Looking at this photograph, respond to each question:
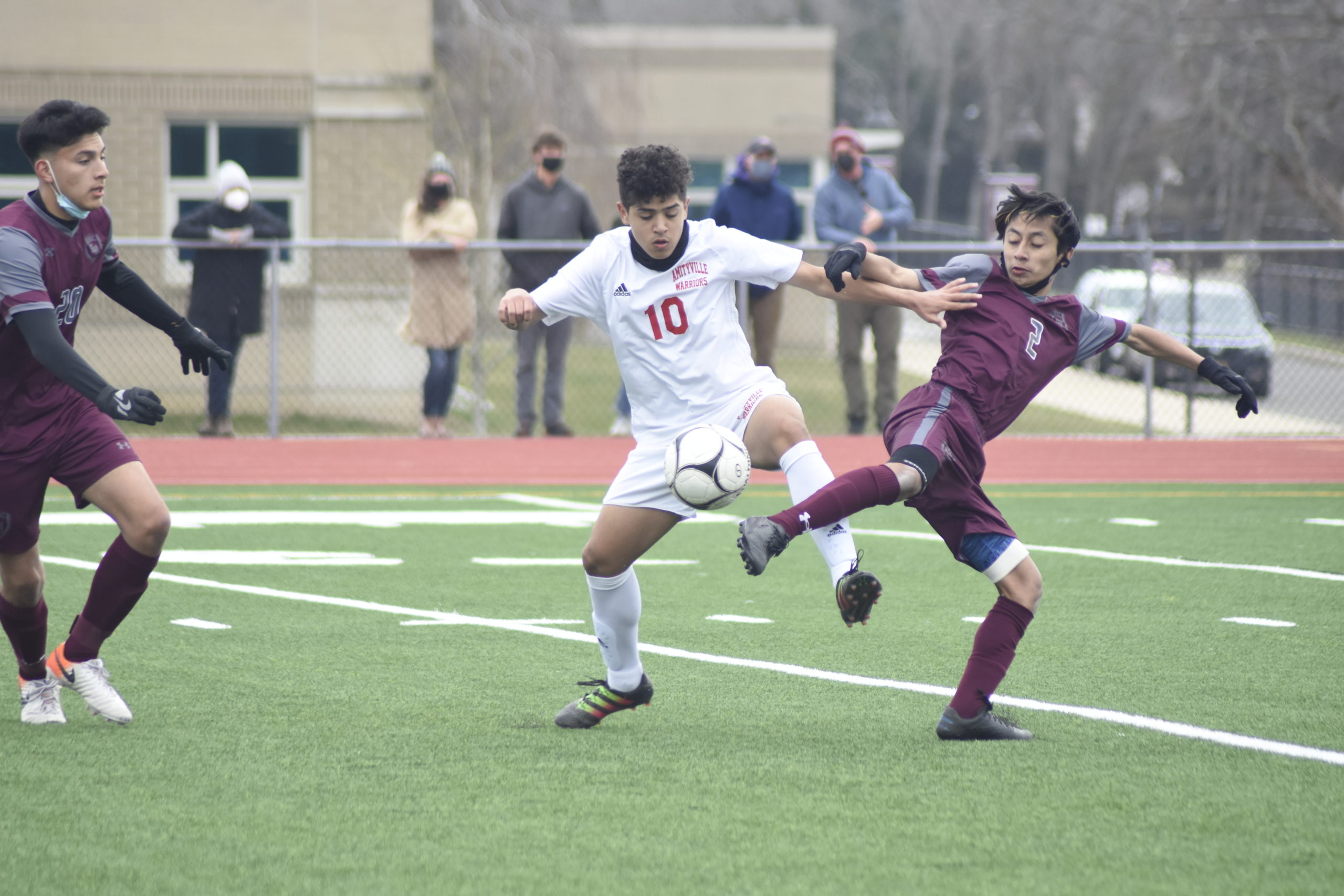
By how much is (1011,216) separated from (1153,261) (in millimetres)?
9443

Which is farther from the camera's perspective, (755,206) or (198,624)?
(755,206)

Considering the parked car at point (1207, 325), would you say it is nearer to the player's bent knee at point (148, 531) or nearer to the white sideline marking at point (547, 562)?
the white sideline marking at point (547, 562)

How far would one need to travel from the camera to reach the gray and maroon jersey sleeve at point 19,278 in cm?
Result: 501

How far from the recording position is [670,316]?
17.3 feet

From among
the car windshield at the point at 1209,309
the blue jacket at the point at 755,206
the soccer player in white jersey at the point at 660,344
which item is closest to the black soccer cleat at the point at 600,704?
the soccer player in white jersey at the point at 660,344

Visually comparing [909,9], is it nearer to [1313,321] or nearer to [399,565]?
[1313,321]

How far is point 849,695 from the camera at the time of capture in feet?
18.5

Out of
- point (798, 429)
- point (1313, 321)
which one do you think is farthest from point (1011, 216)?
point (1313, 321)

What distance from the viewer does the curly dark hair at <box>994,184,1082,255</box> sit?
17.2 ft

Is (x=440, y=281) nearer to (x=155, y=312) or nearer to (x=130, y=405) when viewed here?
(x=155, y=312)

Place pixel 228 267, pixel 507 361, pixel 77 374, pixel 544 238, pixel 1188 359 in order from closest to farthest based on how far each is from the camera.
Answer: pixel 77 374, pixel 1188 359, pixel 228 267, pixel 544 238, pixel 507 361

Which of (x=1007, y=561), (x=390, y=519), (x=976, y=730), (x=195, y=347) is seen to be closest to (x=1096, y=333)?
(x=1007, y=561)

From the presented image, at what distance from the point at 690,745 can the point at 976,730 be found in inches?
34.5

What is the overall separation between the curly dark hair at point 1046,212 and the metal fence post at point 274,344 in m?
9.46
